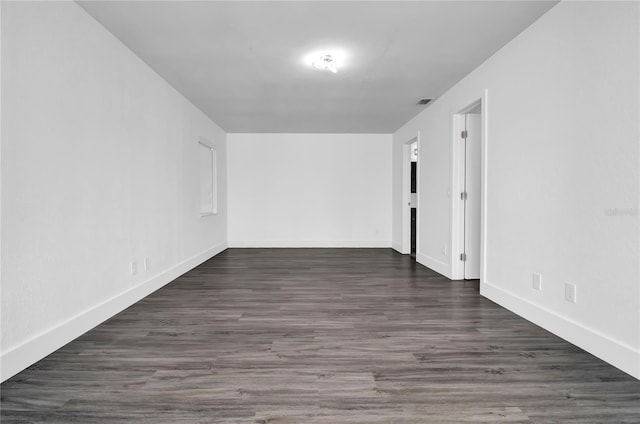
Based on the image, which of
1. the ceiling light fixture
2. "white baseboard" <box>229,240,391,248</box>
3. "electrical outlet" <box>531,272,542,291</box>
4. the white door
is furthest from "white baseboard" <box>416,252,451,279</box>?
the ceiling light fixture

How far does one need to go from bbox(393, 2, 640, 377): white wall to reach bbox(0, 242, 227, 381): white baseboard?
11.4 feet

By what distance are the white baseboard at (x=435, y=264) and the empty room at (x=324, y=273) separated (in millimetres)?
79

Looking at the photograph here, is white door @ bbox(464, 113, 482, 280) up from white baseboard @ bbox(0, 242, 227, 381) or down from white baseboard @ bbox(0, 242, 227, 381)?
up

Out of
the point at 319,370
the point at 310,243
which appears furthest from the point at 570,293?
the point at 310,243

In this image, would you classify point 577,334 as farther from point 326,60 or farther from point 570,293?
point 326,60

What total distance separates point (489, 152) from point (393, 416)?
2.89 metres

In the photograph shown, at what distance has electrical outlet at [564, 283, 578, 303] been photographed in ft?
8.29

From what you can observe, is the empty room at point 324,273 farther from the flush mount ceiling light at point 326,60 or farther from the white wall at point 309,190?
the white wall at point 309,190

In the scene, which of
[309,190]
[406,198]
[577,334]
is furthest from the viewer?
[309,190]

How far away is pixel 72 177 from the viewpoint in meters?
2.61

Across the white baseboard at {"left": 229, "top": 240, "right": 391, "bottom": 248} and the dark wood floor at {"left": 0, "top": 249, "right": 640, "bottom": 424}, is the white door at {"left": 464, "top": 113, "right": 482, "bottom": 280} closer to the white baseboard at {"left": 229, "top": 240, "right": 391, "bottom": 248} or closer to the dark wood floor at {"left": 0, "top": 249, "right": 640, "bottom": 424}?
the dark wood floor at {"left": 0, "top": 249, "right": 640, "bottom": 424}

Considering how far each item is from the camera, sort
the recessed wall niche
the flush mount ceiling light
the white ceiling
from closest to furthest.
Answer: the white ceiling → the flush mount ceiling light → the recessed wall niche

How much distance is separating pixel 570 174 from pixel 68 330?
3702 mm

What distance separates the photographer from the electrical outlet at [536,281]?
9.53 ft
